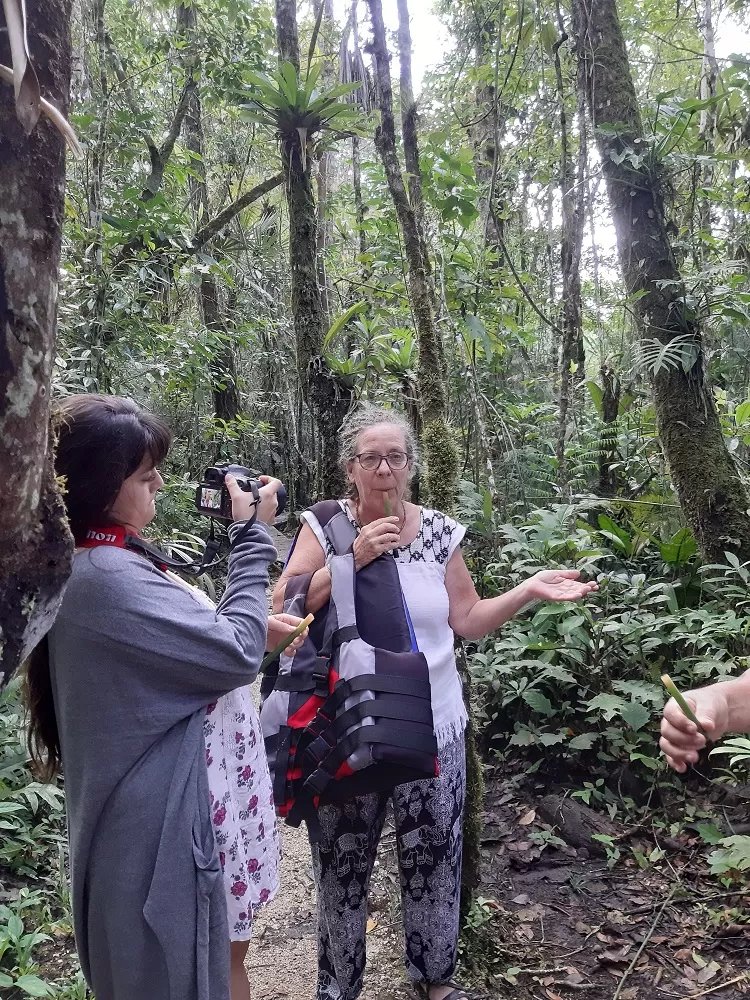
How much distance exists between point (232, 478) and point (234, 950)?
4.07 ft

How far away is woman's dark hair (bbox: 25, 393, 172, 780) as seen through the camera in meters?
1.57

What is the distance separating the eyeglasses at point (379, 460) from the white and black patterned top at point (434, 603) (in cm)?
18

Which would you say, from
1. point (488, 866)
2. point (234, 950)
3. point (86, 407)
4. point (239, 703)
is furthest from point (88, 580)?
point (488, 866)

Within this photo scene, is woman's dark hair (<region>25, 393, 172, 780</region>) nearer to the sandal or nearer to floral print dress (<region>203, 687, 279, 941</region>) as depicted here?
floral print dress (<region>203, 687, 279, 941</region>)

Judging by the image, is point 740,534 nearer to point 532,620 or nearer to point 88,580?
point 532,620

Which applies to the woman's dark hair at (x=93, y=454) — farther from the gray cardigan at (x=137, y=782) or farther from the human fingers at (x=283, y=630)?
the human fingers at (x=283, y=630)

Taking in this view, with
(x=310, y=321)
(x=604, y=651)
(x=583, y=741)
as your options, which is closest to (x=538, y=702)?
(x=583, y=741)

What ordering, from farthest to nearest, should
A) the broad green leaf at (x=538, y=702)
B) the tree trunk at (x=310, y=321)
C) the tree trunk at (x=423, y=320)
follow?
the tree trunk at (x=310, y=321) < the broad green leaf at (x=538, y=702) < the tree trunk at (x=423, y=320)

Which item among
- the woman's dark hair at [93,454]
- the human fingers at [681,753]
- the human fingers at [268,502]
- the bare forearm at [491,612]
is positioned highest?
the woman's dark hair at [93,454]

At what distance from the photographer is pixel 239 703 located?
6.03 feet

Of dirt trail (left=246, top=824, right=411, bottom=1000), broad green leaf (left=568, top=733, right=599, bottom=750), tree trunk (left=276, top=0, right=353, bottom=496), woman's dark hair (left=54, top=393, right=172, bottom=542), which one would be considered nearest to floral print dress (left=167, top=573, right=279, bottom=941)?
woman's dark hair (left=54, top=393, right=172, bottom=542)

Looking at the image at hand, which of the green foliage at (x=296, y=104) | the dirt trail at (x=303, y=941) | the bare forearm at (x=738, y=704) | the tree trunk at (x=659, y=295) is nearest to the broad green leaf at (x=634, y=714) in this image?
the tree trunk at (x=659, y=295)

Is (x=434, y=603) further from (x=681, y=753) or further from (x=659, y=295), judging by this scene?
(x=659, y=295)

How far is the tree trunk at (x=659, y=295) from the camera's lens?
4.51 m
